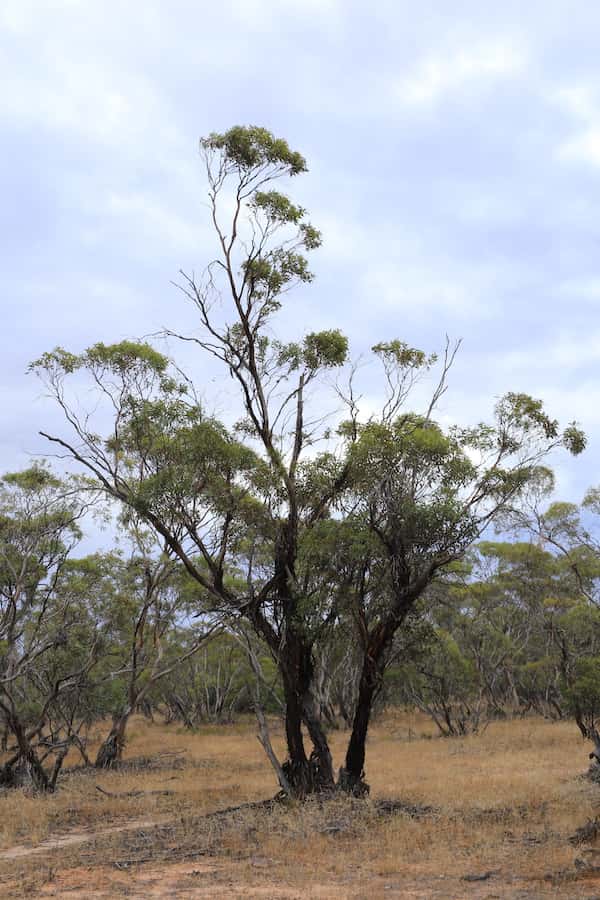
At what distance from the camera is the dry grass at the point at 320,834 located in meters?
11.5

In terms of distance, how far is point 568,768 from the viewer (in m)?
25.7

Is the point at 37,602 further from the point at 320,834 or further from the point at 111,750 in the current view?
the point at 320,834

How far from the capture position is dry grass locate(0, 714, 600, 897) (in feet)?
37.8

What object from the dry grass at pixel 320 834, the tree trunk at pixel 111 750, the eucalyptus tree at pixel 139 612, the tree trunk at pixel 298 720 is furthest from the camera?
the tree trunk at pixel 111 750

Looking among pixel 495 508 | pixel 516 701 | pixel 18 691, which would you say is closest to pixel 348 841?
pixel 495 508

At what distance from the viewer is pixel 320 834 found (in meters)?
14.2

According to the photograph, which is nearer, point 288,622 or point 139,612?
point 288,622

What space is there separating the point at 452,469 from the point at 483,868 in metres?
7.44

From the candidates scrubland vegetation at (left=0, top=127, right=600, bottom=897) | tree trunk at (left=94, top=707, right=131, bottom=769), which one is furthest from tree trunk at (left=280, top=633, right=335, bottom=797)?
tree trunk at (left=94, top=707, right=131, bottom=769)

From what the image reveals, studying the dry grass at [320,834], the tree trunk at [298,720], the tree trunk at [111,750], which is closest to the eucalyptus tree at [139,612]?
the tree trunk at [111,750]

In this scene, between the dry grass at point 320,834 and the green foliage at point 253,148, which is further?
the green foliage at point 253,148

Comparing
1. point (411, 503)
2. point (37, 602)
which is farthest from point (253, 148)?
point (37, 602)

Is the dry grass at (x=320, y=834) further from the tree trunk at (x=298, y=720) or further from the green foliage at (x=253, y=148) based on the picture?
the green foliage at (x=253, y=148)

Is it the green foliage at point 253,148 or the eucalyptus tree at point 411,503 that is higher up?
the green foliage at point 253,148
